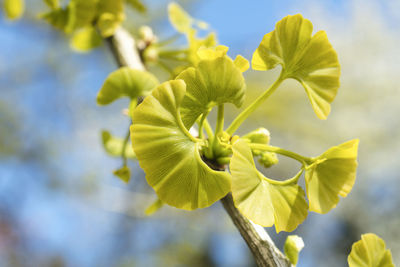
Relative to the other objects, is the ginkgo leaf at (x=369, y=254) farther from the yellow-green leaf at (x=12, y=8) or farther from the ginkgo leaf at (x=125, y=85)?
the yellow-green leaf at (x=12, y=8)

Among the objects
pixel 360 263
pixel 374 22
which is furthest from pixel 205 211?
pixel 360 263

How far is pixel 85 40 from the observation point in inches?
37.2

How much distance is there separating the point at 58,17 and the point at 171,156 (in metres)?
0.61

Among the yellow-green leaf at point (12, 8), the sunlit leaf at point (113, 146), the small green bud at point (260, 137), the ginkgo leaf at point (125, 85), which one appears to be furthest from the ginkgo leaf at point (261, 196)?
the yellow-green leaf at point (12, 8)

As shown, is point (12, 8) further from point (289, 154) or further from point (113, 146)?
point (289, 154)

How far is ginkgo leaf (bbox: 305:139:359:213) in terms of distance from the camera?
42cm

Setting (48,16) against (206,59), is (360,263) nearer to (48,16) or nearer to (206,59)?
(206,59)

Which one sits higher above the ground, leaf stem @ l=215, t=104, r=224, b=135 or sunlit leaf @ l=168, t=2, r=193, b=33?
sunlit leaf @ l=168, t=2, r=193, b=33

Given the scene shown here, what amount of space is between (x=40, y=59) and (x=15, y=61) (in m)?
0.40

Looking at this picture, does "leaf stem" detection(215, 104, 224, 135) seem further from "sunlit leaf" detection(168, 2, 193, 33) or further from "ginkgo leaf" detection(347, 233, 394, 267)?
"sunlit leaf" detection(168, 2, 193, 33)

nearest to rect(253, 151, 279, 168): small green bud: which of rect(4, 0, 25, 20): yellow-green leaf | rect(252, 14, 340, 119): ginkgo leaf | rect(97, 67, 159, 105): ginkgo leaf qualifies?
rect(252, 14, 340, 119): ginkgo leaf

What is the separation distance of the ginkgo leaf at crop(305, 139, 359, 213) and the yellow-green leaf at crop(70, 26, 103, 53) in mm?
721

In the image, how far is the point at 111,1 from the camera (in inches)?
30.3

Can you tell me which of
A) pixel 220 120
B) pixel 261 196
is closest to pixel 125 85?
pixel 220 120
